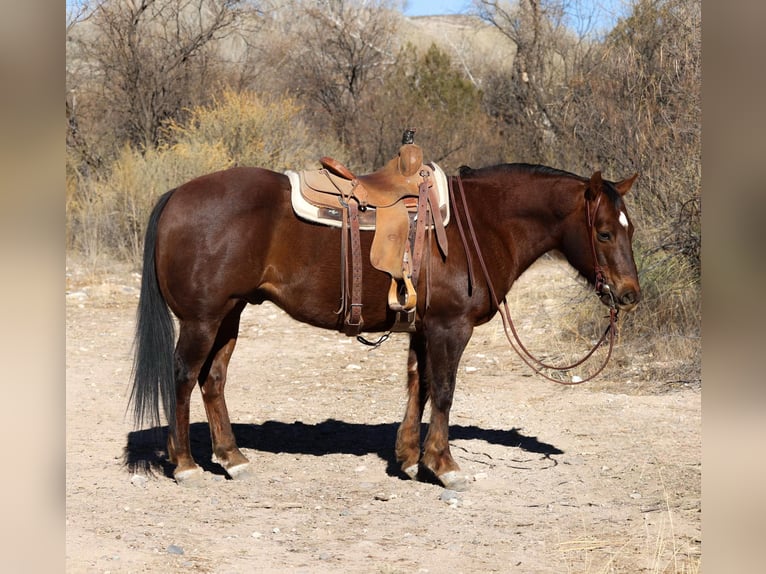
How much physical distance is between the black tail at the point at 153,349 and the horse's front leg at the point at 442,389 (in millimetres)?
1538

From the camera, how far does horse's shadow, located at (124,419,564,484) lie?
5.84 meters

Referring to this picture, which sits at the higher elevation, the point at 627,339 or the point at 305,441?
the point at 627,339

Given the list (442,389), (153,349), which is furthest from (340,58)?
(442,389)

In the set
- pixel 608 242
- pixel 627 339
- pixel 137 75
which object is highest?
pixel 137 75

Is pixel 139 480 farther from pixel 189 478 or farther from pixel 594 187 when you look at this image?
pixel 594 187

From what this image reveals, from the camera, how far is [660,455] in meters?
5.97

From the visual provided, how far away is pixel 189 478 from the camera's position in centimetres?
528

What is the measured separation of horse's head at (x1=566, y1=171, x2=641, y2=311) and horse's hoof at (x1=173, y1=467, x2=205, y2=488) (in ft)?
8.69

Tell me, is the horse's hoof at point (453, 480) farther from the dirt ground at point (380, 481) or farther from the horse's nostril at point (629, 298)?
the horse's nostril at point (629, 298)

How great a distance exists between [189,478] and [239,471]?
32 centimetres

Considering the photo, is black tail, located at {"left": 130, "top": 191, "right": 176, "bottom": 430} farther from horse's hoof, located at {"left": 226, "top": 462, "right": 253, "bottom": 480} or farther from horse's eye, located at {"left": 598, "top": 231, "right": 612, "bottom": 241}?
horse's eye, located at {"left": 598, "top": 231, "right": 612, "bottom": 241}

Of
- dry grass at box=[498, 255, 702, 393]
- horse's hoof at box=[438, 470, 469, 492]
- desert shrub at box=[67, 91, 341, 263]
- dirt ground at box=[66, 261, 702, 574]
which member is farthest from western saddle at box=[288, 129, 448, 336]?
desert shrub at box=[67, 91, 341, 263]
